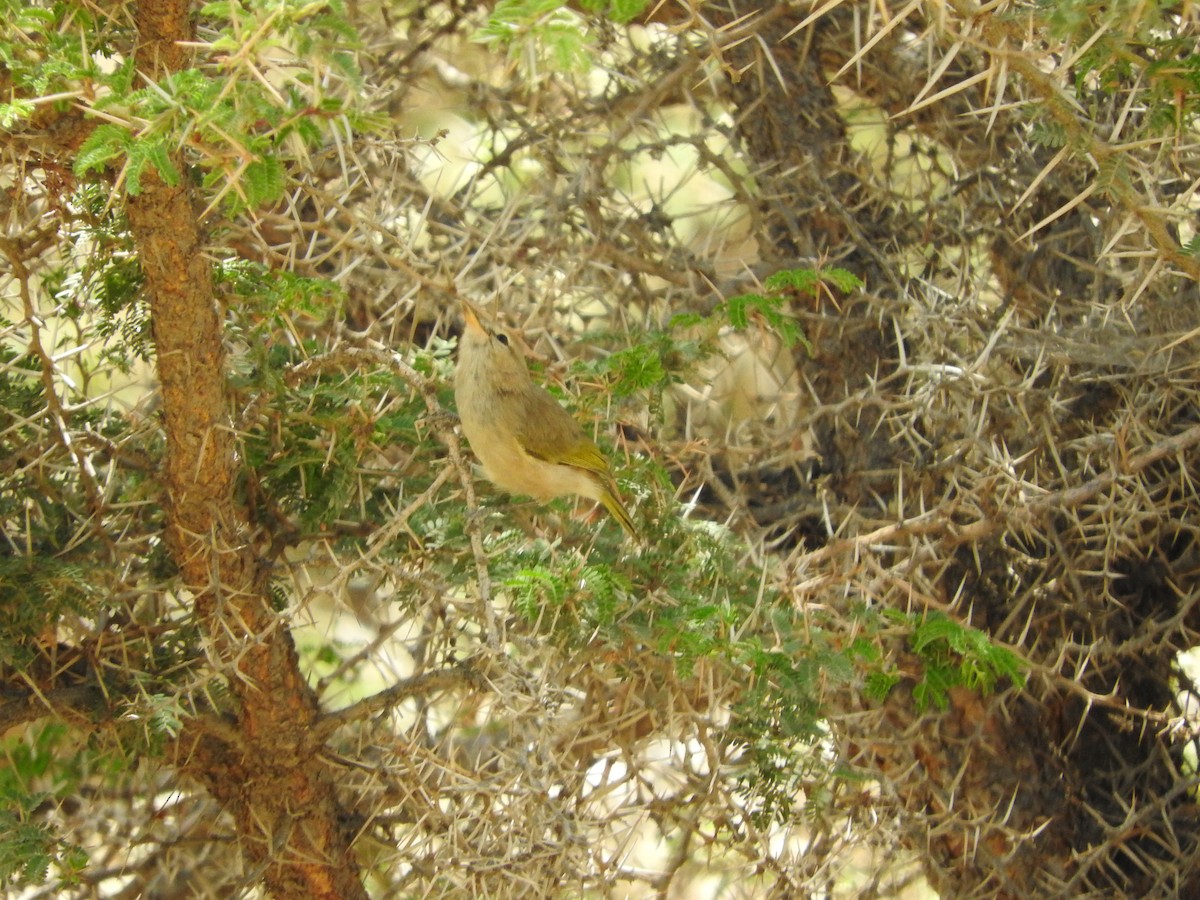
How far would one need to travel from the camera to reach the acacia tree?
2623mm

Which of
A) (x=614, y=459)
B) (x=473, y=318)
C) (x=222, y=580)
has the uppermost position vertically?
(x=473, y=318)

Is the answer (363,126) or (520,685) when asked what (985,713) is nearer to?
(520,685)

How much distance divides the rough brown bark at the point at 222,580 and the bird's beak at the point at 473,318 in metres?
0.76

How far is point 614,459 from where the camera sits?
352cm

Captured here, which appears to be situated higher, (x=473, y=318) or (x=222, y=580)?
(x=473, y=318)

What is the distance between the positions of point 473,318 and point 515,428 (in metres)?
0.34

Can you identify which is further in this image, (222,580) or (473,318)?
(473,318)

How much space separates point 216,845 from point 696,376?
204cm

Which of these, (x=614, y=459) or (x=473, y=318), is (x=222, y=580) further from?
(x=614, y=459)

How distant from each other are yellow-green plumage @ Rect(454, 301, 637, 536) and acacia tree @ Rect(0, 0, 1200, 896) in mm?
111

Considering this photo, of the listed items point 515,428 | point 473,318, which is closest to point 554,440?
point 515,428

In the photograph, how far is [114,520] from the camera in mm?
3207

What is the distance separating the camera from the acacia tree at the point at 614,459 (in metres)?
2.62

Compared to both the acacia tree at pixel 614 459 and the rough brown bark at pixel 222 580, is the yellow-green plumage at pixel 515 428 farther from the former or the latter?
the rough brown bark at pixel 222 580
